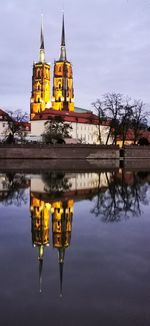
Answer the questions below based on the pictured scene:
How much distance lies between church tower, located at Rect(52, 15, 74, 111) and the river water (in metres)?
123

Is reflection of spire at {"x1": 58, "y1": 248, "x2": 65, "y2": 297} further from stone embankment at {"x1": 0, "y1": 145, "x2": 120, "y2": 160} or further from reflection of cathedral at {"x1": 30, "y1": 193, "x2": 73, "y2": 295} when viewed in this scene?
stone embankment at {"x1": 0, "y1": 145, "x2": 120, "y2": 160}

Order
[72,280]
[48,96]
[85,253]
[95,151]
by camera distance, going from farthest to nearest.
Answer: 1. [48,96]
2. [95,151]
3. [85,253]
4. [72,280]

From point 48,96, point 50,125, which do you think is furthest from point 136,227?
point 48,96

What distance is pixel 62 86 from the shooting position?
139 meters

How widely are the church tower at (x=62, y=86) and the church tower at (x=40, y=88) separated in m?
2.41

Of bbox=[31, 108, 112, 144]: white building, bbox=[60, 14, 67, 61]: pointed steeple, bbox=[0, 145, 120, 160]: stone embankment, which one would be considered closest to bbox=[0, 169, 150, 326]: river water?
bbox=[0, 145, 120, 160]: stone embankment

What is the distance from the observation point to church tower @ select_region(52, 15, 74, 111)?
139 m

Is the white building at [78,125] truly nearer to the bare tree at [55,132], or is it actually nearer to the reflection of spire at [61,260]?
the bare tree at [55,132]

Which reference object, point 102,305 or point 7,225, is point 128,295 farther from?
point 7,225

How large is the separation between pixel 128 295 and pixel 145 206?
1142 centimetres

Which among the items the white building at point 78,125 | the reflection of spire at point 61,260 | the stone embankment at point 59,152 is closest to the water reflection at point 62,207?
the reflection of spire at point 61,260

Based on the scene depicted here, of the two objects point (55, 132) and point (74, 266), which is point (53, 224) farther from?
point (55, 132)

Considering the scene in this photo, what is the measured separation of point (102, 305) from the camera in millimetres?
6984

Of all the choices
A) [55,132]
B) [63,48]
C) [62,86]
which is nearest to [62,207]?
[55,132]
